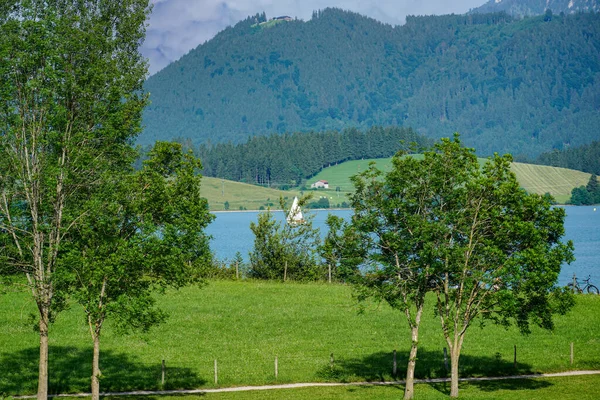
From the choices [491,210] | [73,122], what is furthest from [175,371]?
[491,210]

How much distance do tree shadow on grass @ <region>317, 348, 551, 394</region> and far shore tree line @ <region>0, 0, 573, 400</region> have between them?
5668mm

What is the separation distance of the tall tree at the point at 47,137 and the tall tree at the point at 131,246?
866mm

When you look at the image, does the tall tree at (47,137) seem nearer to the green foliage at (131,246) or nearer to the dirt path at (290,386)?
the green foliage at (131,246)

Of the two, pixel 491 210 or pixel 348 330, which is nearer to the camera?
pixel 491 210

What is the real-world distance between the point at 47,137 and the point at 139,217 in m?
4.70

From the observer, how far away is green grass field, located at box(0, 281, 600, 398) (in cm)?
3972

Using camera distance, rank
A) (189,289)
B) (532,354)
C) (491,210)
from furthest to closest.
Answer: (189,289) → (532,354) → (491,210)

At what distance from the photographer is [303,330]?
51375 mm

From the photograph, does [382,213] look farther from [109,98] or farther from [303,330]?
[303,330]

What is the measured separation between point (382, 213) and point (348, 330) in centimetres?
1891

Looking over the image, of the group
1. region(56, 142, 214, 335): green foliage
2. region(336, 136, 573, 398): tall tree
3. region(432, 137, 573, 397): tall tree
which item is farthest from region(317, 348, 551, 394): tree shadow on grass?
region(56, 142, 214, 335): green foliage

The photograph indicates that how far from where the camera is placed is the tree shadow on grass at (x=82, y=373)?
37531mm

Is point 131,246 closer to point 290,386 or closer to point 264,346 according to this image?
point 290,386

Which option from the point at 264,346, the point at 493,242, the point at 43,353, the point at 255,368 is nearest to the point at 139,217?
the point at 43,353
